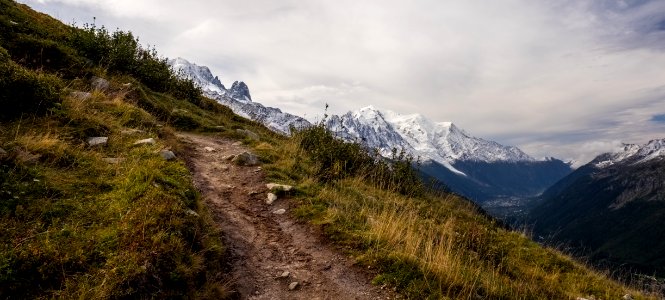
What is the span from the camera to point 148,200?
25.5 feet

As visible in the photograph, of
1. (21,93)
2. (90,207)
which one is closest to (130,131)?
(21,93)

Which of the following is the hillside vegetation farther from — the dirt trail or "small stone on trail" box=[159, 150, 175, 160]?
the dirt trail

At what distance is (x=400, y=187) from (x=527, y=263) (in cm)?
616

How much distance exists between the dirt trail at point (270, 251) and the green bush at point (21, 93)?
14.5 feet

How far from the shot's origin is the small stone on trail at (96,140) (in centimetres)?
1089

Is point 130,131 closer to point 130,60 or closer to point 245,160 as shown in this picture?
point 245,160

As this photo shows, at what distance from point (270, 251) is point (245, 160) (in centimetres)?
655

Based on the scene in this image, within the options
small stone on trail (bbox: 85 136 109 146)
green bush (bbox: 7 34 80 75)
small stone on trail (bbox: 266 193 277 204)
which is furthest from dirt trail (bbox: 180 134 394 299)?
green bush (bbox: 7 34 80 75)

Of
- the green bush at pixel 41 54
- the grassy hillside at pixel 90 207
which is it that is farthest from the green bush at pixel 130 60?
the grassy hillside at pixel 90 207

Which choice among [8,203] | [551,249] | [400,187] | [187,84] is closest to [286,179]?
[400,187]

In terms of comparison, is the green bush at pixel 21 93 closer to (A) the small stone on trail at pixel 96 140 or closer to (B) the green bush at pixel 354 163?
(A) the small stone on trail at pixel 96 140

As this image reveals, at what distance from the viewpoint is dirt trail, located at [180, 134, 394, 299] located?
8.01 meters

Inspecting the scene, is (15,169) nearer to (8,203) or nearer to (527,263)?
(8,203)

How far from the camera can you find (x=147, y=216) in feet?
23.7
